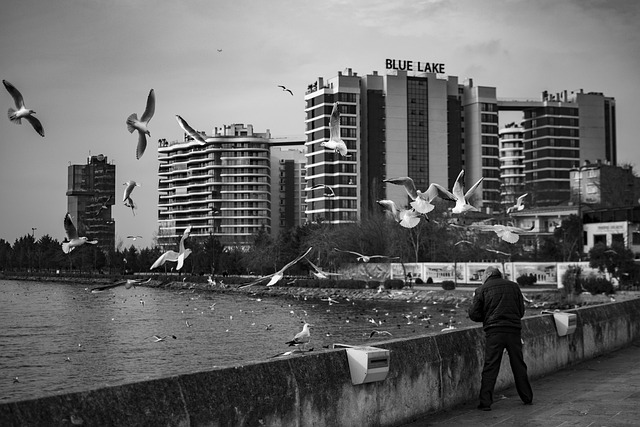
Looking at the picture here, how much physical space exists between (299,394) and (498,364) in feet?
11.5

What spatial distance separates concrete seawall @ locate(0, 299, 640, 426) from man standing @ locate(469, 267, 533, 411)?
0.49 m

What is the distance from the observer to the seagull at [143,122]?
16.6 m

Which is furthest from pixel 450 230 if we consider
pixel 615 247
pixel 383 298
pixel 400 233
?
pixel 615 247

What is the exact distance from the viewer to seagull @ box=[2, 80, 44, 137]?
625 inches

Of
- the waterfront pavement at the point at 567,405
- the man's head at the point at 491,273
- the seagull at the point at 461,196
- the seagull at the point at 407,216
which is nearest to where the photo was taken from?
the waterfront pavement at the point at 567,405

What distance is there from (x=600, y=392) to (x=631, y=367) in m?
3.28

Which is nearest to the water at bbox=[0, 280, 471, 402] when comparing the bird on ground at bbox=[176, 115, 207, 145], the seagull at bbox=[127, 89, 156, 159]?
the bird on ground at bbox=[176, 115, 207, 145]

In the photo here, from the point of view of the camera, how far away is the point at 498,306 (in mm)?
10953

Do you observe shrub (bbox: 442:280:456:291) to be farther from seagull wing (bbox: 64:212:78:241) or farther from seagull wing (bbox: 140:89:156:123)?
seagull wing (bbox: 140:89:156:123)

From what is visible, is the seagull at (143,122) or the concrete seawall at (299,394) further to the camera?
the seagull at (143,122)

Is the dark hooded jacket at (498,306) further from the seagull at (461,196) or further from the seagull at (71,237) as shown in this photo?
the seagull at (71,237)

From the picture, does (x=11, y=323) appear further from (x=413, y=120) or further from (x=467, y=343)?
(x=413, y=120)

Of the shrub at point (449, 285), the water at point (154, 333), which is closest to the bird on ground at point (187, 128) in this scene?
the water at point (154, 333)

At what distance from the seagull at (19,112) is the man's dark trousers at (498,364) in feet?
29.4
